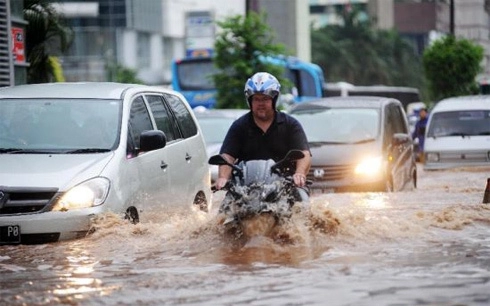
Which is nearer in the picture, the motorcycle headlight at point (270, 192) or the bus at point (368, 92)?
the motorcycle headlight at point (270, 192)

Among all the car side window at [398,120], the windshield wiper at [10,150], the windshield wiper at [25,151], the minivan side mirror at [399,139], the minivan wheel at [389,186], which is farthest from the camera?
the car side window at [398,120]

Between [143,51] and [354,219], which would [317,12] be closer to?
[143,51]

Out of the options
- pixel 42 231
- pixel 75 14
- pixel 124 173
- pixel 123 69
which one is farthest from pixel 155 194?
pixel 75 14

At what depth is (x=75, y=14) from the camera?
90.1 m

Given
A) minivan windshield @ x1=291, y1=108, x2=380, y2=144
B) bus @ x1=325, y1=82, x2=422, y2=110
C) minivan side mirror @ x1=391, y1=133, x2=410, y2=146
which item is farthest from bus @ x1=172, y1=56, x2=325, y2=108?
minivan side mirror @ x1=391, y1=133, x2=410, y2=146

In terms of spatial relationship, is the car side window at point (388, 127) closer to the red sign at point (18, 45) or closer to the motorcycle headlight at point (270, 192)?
the red sign at point (18, 45)

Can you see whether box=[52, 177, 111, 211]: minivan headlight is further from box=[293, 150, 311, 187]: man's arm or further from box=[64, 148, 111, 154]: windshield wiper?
box=[293, 150, 311, 187]: man's arm

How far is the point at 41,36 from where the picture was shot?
85.6 ft

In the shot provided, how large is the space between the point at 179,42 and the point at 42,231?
89470mm

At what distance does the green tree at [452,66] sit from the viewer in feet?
165

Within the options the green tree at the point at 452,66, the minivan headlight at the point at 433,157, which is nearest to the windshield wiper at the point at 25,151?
the minivan headlight at the point at 433,157

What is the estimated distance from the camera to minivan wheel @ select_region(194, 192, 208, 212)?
12.9 meters

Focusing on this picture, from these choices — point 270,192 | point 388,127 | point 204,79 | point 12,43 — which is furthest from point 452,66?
point 270,192

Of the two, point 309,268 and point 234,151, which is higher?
point 234,151
